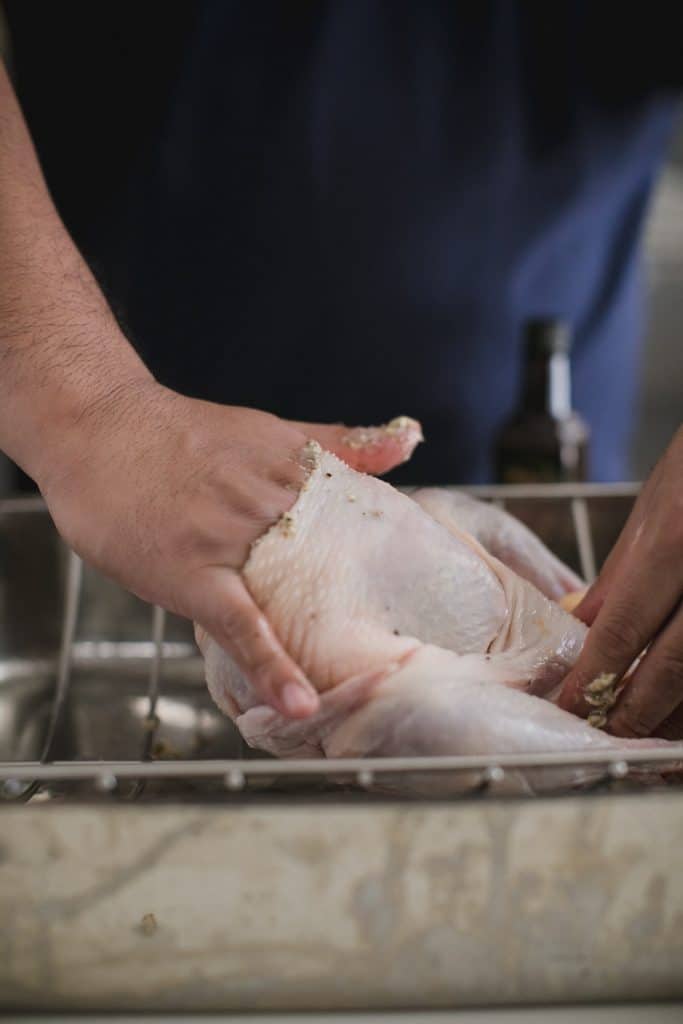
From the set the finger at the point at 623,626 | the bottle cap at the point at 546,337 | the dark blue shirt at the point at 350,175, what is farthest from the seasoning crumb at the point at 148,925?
the dark blue shirt at the point at 350,175

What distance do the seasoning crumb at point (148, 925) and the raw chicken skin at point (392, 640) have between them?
0.45 ft

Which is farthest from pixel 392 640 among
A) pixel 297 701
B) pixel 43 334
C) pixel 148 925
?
pixel 43 334

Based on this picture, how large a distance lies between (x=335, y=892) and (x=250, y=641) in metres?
0.14

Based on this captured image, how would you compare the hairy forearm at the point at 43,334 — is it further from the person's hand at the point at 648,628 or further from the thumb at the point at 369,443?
the person's hand at the point at 648,628

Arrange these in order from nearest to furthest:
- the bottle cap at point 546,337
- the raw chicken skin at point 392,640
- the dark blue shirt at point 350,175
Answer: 1. the raw chicken skin at point 392,640
2. the bottle cap at point 546,337
3. the dark blue shirt at point 350,175

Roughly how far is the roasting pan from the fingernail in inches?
1.5

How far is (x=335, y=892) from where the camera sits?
567mm

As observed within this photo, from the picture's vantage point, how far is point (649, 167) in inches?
60.7

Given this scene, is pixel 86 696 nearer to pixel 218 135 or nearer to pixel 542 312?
pixel 218 135

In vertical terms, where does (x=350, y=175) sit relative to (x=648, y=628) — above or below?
above

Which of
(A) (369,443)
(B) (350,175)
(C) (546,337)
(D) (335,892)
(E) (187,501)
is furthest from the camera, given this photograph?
(B) (350,175)

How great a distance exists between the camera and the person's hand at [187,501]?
2.11 feet

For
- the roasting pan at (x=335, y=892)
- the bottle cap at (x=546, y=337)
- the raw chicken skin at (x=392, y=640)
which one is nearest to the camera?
the roasting pan at (x=335, y=892)

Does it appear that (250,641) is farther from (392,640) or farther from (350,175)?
(350,175)
